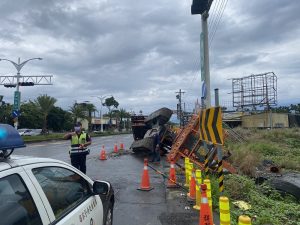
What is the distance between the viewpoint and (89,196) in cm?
416

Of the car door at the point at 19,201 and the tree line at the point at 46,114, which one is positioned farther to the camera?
the tree line at the point at 46,114

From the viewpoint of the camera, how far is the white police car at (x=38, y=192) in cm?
258

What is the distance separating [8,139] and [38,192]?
47 centimetres

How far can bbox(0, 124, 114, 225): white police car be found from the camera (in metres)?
2.58

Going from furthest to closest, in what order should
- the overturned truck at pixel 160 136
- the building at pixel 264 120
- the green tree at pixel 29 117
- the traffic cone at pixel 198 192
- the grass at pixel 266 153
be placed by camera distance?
the green tree at pixel 29 117 → the building at pixel 264 120 → the overturned truck at pixel 160 136 → the grass at pixel 266 153 → the traffic cone at pixel 198 192

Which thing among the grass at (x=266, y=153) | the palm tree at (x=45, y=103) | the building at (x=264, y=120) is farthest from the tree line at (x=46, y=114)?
the grass at (x=266, y=153)

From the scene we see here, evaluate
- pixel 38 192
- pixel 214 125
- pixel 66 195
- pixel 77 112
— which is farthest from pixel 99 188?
pixel 77 112

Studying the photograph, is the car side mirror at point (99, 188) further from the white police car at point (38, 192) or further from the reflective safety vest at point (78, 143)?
the reflective safety vest at point (78, 143)

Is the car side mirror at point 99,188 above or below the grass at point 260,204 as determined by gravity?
above

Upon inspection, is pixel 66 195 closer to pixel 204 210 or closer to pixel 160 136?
pixel 204 210

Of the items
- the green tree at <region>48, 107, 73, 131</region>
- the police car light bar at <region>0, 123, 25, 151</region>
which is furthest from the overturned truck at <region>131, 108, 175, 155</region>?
the green tree at <region>48, 107, 73, 131</region>

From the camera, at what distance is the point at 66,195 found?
11.8 feet

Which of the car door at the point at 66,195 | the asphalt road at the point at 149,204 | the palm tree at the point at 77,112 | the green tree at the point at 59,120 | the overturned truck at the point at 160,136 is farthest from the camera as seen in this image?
the green tree at the point at 59,120

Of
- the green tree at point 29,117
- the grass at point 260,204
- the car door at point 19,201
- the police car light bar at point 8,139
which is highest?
the green tree at point 29,117
